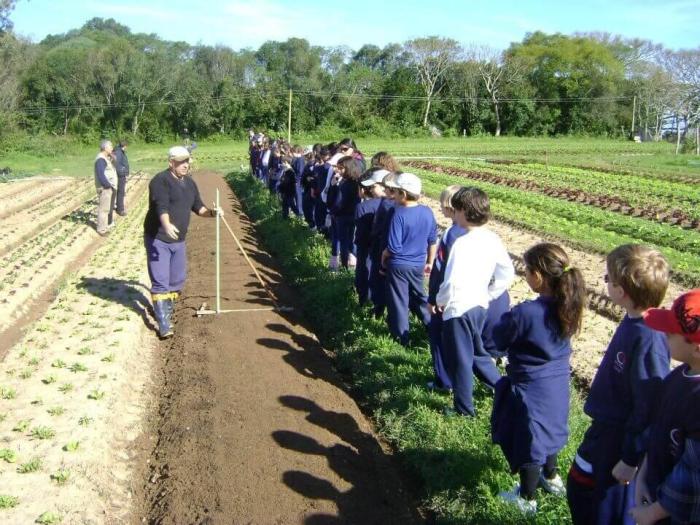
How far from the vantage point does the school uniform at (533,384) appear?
3.79 metres

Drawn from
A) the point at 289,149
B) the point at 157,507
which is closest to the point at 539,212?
the point at 289,149

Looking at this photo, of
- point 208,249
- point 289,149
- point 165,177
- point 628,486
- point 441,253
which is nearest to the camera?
point 628,486

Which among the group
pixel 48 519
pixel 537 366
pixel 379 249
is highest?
pixel 379 249

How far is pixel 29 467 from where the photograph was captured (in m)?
4.89

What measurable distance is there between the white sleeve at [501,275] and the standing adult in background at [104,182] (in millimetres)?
11392

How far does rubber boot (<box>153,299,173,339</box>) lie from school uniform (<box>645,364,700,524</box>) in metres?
6.52

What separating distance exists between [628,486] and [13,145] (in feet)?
156

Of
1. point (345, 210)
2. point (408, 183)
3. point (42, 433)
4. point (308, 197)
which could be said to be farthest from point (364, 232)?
point (308, 197)

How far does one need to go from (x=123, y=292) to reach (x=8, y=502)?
5732mm

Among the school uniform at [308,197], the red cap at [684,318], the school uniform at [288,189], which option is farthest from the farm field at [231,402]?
the red cap at [684,318]

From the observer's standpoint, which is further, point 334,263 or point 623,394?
point 334,263

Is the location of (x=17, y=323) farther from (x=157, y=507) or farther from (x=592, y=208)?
(x=592, y=208)

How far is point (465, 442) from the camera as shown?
489 cm

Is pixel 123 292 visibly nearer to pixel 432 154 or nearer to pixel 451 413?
pixel 451 413
